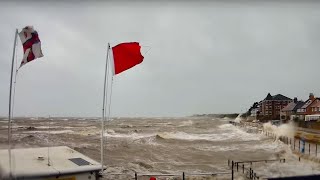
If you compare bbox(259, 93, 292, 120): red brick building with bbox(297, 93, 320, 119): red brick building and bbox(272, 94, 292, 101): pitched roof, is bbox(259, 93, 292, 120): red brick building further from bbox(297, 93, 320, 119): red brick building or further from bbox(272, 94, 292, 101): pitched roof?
bbox(297, 93, 320, 119): red brick building

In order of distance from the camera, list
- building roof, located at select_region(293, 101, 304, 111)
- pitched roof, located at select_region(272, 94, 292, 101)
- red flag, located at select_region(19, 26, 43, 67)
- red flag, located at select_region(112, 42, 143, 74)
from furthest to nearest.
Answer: pitched roof, located at select_region(272, 94, 292, 101)
building roof, located at select_region(293, 101, 304, 111)
red flag, located at select_region(112, 42, 143, 74)
red flag, located at select_region(19, 26, 43, 67)

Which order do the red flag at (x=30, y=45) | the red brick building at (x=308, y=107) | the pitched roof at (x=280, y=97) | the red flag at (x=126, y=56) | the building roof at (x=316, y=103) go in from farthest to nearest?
the pitched roof at (x=280, y=97), the red brick building at (x=308, y=107), the building roof at (x=316, y=103), the red flag at (x=126, y=56), the red flag at (x=30, y=45)

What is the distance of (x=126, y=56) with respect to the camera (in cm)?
1137

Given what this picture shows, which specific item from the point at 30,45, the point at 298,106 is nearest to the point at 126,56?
the point at 30,45

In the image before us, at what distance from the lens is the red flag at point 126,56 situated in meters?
11.3

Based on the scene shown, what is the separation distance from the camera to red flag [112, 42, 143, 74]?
37.1 ft

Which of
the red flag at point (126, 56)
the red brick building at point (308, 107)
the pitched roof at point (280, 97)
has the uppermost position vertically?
the red flag at point (126, 56)

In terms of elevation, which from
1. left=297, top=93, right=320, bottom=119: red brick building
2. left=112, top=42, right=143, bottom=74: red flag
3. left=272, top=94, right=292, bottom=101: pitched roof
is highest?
left=112, top=42, right=143, bottom=74: red flag

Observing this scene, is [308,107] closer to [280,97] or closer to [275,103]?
[275,103]

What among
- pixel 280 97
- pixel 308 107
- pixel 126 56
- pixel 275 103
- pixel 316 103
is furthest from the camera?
pixel 280 97

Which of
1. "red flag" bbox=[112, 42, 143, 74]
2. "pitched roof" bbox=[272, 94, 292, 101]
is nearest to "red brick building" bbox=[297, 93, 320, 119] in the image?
"pitched roof" bbox=[272, 94, 292, 101]

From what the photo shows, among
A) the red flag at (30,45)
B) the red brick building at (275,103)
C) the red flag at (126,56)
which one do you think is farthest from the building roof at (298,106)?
the red flag at (30,45)

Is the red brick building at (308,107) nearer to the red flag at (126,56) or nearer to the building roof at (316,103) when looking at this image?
the building roof at (316,103)

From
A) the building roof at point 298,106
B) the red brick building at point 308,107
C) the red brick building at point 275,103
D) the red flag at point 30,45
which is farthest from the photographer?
the red brick building at point 275,103
